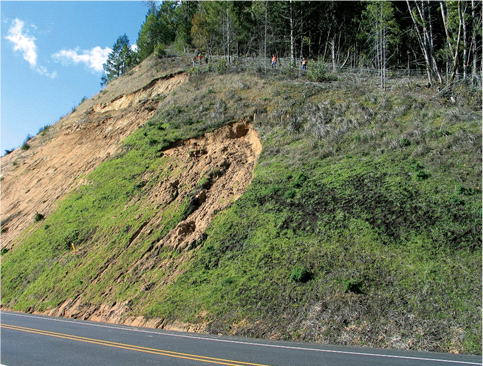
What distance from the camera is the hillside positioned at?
11.3 m

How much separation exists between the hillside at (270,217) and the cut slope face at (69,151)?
0.24 metres

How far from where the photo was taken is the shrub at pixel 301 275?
12500mm

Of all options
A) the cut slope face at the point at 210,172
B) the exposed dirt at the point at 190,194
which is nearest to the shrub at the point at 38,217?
the exposed dirt at the point at 190,194

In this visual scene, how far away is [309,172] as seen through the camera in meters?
18.2

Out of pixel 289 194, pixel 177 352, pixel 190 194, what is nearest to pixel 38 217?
pixel 190 194

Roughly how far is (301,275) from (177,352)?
5516mm

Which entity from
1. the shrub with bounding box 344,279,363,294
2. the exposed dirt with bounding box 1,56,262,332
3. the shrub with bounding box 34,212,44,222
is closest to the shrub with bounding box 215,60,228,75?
the exposed dirt with bounding box 1,56,262,332

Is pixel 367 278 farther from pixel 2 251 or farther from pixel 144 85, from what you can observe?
pixel 144 85

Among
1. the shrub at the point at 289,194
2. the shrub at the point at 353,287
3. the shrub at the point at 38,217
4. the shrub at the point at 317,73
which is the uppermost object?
the shrub at the point at 317,73

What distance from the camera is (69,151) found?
100 ft

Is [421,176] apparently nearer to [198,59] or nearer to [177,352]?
[177,352]

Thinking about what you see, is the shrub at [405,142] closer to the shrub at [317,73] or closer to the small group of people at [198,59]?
the shrub at [317,73]

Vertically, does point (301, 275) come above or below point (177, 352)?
below

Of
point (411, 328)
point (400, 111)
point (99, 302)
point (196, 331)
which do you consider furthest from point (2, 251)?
point (400, 111)
